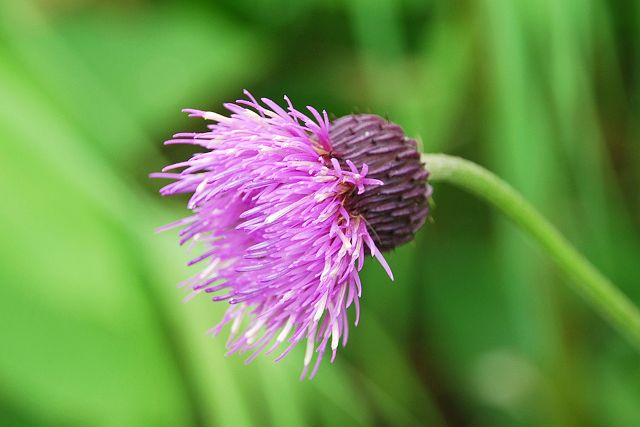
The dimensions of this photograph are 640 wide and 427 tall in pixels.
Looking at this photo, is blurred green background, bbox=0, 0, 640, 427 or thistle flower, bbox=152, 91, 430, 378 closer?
thistle flower, bbox=152, 91, 430, 378

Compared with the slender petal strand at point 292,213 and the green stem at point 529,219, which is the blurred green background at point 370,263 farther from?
the slender petal strand at point 292,213

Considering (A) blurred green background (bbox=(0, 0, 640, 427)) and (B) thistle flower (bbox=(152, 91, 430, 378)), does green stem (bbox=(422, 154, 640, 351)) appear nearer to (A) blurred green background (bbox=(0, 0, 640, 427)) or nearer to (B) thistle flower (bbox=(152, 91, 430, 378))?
(B) thistle flower (bbox=(152, 91, 430, 378))

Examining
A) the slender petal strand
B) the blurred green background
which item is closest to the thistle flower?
the slender petal strand

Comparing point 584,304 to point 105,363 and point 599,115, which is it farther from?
point 105,363

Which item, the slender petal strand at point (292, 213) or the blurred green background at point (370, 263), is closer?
the slender petal strand at point (292, 213)

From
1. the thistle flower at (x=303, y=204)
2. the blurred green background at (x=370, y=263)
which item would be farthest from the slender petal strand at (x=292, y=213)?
the blurred green background at (x=370, y=263)

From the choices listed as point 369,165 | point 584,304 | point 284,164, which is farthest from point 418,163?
Result: point 584,304

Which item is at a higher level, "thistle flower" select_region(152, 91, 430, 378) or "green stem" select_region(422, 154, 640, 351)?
"thistle flower" select_region(152, 91, 430, 378)
